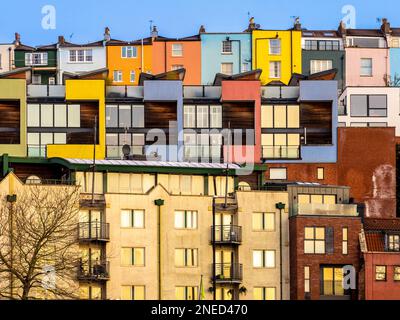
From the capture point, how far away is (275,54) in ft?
397

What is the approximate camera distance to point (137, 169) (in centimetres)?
8250

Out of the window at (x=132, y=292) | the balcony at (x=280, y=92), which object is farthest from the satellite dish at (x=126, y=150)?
the window at (x=132, y=292)

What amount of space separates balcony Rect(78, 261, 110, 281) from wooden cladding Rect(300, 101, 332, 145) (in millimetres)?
30299

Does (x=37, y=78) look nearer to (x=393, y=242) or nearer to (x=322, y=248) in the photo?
(x=322, y=248)

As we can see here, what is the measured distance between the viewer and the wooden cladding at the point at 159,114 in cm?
10006

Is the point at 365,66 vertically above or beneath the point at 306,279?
above

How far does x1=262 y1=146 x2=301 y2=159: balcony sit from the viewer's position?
325 feet

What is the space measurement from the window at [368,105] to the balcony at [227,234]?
117ft

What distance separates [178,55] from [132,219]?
1813 inches

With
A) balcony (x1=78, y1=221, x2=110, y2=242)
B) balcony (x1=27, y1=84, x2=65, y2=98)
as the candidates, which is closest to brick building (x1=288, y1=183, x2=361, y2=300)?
balcony (x1=78, y1=221, x2=110, y2=242)

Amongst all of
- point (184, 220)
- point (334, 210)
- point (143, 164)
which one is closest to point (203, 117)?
point (143, 164)

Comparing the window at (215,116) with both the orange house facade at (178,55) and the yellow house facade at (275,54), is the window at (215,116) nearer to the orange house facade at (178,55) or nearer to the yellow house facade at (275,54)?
the orange house facade at (178,55)

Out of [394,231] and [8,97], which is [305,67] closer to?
[8,97]
